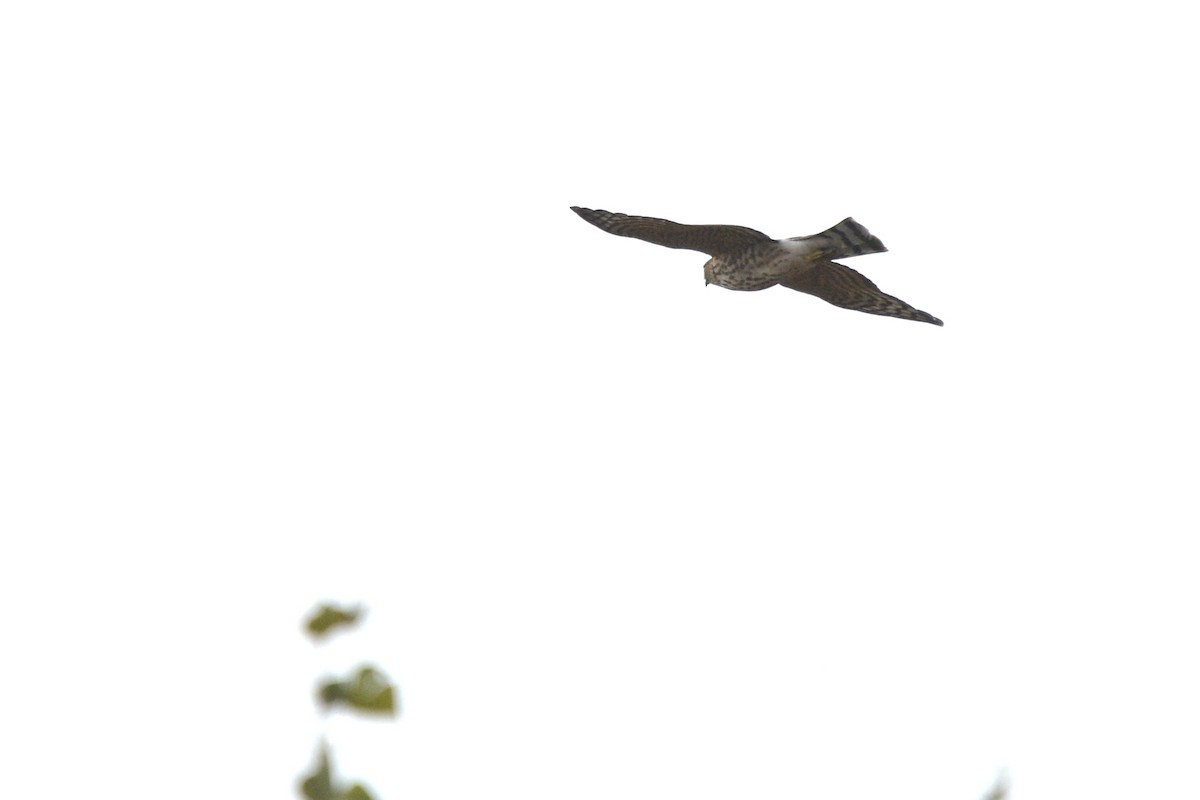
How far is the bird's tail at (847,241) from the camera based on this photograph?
12406 millimetres

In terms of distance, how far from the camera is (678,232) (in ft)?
42.8

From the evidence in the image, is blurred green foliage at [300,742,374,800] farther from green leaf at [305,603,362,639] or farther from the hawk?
the hawk

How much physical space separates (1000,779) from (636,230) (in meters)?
11.8

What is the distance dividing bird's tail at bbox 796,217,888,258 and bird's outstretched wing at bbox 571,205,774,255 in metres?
0.55

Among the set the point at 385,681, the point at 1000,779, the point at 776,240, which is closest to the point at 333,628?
the point at 385,681

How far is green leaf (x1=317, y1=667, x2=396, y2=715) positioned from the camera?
4.76 ft

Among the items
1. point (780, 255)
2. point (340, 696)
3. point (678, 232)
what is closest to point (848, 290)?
point (780, 255)

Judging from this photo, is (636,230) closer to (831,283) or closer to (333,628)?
(831,283)

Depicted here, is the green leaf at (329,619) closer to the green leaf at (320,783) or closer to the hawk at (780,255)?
the green leaf at (320,783)

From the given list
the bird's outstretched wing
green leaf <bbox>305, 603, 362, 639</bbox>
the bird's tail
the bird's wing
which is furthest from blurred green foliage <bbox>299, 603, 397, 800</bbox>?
the bird's wing

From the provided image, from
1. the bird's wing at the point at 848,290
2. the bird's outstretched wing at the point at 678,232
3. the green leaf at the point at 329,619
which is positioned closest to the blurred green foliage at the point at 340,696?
the green leaf at the point at 329,619

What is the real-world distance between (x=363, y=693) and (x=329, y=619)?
2.9 inches

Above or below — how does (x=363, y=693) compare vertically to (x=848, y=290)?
above

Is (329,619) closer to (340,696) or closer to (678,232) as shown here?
(340,696)
